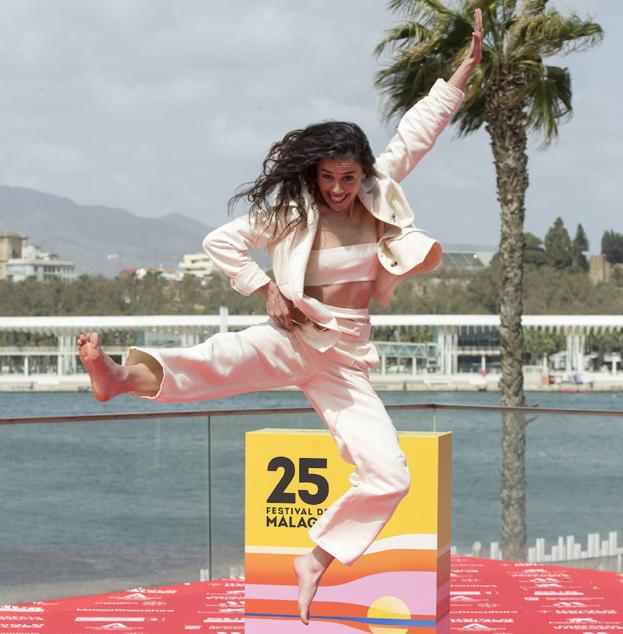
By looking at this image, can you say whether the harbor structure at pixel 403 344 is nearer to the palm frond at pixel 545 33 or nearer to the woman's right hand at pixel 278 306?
the palm frond at pixel 545 33

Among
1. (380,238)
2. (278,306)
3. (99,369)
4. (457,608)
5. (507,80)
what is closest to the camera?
(99,369)

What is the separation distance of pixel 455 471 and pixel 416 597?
8.45 feet

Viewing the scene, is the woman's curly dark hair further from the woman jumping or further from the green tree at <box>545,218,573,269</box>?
the green tree at <box>545,218,573,269</box>

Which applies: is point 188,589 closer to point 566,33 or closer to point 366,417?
point 366,417

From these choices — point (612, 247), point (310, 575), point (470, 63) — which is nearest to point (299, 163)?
point (470, 63)

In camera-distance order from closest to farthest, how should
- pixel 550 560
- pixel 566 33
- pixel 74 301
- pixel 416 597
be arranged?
pixel 416 597 < pixel 550 560 < pixel 566 33 < pixel 74 301

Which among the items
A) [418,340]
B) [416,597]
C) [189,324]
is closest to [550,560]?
[416,597]

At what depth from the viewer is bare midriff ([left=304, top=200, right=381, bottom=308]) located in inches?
136

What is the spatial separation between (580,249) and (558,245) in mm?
4221

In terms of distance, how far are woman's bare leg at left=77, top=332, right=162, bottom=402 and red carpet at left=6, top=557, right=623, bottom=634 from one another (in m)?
1.46

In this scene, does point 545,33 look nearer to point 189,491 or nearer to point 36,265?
point 189,491

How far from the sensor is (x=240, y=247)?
3.43 meters

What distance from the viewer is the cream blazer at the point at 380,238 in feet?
11.1

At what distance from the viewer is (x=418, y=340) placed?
5916cm
